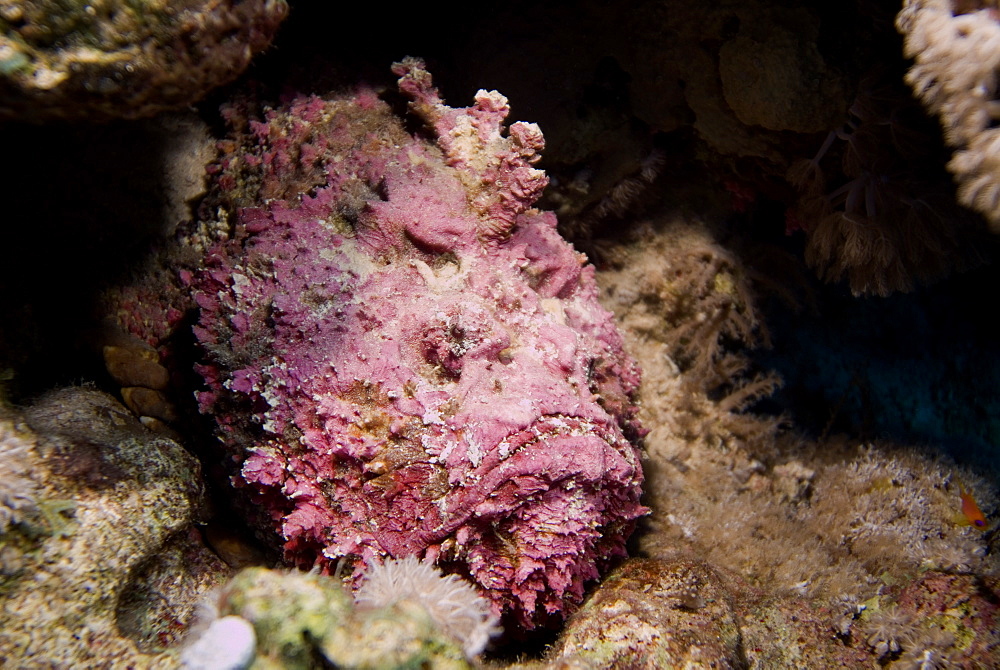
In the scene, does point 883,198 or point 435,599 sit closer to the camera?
point 435,599

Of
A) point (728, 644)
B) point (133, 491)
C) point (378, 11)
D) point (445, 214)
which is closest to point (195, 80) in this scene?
point (445, 214)

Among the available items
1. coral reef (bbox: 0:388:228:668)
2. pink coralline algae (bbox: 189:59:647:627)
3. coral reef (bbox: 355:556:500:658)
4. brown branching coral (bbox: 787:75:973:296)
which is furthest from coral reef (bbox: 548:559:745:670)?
brown branching coral (bbox: 787:75:973:296)

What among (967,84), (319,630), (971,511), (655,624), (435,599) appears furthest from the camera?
(971,511)

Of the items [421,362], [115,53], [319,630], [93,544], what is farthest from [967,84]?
[93,544]

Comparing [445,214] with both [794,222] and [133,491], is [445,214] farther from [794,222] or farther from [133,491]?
[794,222]

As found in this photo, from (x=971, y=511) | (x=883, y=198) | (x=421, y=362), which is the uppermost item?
(x=883, y=198)

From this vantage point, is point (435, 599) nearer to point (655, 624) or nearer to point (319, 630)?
point (319, 630)

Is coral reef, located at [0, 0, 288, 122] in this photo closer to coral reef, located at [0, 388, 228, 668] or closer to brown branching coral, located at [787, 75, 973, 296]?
coral reef, located at [0, 388, 228, 668]
